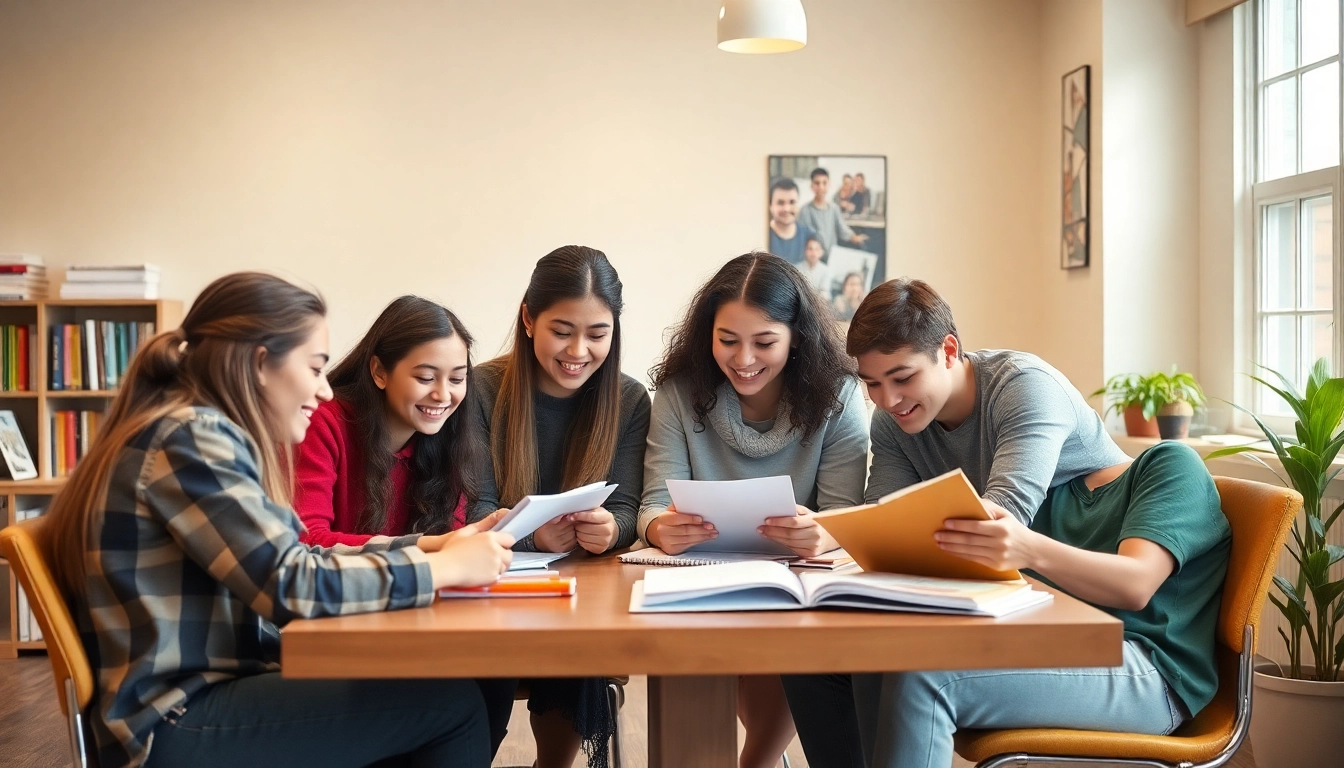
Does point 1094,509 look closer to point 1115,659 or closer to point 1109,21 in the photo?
point 1115,659

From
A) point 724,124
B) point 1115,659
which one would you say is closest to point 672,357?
point 1115,659

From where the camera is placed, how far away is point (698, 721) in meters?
1.49

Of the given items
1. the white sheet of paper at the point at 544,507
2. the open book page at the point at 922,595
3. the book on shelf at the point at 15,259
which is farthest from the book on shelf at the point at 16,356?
the open book page at the point at 922,595

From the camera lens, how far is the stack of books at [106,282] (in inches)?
172

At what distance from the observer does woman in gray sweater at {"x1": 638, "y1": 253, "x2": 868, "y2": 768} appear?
7.20 ft

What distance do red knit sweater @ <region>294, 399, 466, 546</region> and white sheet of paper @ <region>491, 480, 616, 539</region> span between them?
0.44 meters

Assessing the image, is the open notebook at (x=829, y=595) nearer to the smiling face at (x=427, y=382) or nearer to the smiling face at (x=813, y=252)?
the smiling face at (x=427, y=382)

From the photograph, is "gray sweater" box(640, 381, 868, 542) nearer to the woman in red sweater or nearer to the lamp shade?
the woman in red sweater

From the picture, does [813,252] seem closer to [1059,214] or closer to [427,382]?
[1059,214]

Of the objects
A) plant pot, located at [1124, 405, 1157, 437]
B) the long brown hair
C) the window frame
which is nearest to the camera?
the long brown hair

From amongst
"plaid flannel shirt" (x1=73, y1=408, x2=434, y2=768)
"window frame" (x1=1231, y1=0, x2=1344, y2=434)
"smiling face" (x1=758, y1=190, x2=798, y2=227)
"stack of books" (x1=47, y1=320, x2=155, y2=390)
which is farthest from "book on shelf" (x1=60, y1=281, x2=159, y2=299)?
"window frame" (x1=1231, y1=0, x2=1344, y2=434)

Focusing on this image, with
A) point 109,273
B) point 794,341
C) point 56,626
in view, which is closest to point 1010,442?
point 794,341

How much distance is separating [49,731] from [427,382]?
6.70 feet

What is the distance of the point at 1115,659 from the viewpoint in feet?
4.15
